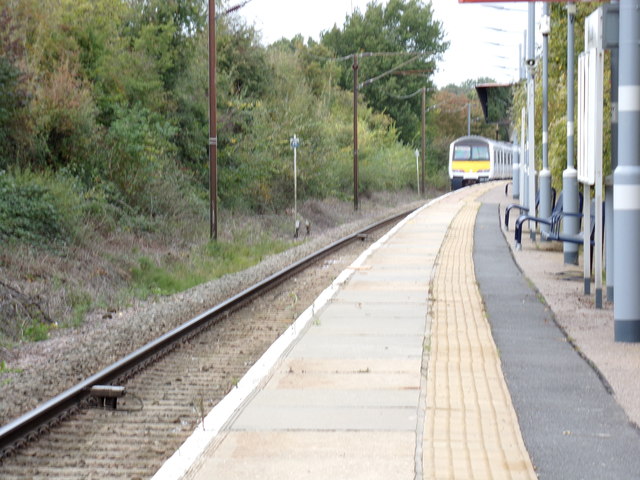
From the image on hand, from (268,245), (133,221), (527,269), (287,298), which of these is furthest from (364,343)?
(268,245)

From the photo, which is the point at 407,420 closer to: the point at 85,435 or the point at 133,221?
the point at 85,435

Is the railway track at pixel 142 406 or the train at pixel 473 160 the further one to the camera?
the train at pixel 473 160

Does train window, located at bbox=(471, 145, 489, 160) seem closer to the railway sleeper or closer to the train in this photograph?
the train

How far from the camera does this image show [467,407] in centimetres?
714

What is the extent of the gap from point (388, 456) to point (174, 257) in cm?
1394

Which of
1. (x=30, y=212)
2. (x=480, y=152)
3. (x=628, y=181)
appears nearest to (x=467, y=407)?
(x=628, y=181)

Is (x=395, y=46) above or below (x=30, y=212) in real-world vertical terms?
above

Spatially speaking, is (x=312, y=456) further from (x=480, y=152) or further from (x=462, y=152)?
(x=480, y=152)

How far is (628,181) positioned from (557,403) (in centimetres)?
305

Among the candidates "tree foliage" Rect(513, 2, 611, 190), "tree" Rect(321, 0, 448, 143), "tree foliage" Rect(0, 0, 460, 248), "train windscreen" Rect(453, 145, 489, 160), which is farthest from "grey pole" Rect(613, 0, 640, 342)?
"tree" Rect(321, 0, 448, 143)

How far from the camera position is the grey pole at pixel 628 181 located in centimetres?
951

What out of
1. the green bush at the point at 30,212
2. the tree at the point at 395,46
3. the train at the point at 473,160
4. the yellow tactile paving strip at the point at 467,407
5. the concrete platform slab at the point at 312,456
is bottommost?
the concrete platform slab at the point at 312,456

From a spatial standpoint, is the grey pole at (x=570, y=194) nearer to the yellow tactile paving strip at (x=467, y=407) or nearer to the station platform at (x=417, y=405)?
the station platform at (x=417, y=405)

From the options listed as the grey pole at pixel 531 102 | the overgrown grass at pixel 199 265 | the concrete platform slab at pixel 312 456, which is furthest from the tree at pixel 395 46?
the concrete platform slab at pixel 312 456
